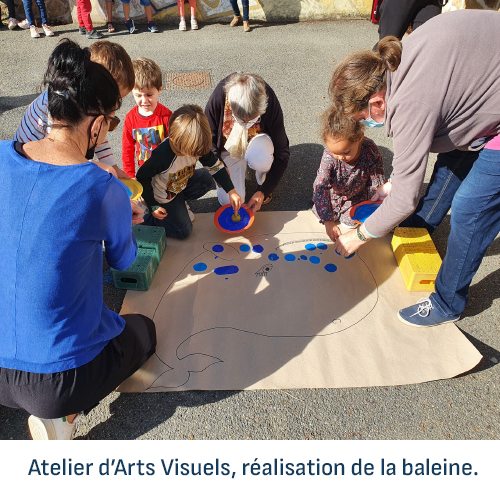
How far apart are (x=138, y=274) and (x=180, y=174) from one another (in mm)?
711

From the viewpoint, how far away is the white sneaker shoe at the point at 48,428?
1.66 m

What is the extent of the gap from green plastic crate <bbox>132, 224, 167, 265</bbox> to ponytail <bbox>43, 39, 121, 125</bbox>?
1.17 m

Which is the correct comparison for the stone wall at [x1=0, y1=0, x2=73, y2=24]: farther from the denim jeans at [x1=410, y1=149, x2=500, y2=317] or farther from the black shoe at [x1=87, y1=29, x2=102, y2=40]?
the denim jeans at [x1=410, y1=149, x2=500, y2=317]

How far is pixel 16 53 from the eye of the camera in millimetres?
5344

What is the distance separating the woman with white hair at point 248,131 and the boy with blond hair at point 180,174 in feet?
0.64

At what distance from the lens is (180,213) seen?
2732 mm

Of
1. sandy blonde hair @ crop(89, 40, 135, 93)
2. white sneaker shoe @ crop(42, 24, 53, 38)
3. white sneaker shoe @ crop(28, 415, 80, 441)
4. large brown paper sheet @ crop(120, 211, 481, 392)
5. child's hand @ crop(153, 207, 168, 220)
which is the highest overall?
sandy blonde hair @ crop(89, 40, 135, 93)

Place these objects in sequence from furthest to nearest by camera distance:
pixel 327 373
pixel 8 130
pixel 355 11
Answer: pixel 355 11
pixel 8 130
pixel 327 373

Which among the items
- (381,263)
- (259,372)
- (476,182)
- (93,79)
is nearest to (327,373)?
(259,372)

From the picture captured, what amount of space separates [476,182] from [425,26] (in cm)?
70

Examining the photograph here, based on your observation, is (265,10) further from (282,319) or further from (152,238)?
(282,319)

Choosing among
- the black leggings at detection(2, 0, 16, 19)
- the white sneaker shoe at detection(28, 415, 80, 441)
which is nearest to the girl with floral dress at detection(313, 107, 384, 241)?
the white sneaker shoe at detection(28, 415, 80, 441)

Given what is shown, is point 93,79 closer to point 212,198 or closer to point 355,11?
point 212,198

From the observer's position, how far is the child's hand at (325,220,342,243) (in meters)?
2.61
